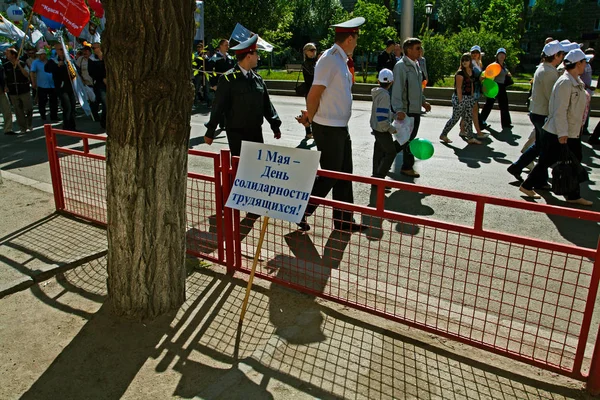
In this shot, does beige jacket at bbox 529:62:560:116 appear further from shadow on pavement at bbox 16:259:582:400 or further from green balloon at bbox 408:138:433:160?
shadow on pavement at bbox 16:259:582:400

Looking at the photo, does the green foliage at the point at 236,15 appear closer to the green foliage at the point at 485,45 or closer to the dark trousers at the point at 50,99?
the green foliage at the point at 485,45

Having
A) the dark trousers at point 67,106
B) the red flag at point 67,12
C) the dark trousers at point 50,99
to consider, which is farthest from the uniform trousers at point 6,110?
the red flag at point 67,12

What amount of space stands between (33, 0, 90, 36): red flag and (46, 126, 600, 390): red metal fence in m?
3.68

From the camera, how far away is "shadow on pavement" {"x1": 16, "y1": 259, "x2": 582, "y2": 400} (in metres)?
3.25

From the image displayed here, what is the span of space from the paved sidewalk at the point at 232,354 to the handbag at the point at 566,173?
3.61 metres

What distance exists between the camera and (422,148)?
7.43 meters

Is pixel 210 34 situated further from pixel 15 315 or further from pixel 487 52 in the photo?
pixel 15 315

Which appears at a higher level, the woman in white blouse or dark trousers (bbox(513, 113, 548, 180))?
the woman in white blouse

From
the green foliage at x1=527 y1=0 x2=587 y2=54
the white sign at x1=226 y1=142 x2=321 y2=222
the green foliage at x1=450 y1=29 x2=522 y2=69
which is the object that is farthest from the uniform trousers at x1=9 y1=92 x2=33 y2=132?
the green foliage at x1=527 y1=0 x2=587 y2=54

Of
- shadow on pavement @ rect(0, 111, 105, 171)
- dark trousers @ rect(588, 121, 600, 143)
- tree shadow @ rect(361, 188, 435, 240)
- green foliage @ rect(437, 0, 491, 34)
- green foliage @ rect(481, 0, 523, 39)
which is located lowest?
shadow on pavement @ rect(0, 111, 105, 171)

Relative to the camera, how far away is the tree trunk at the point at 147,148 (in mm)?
3502

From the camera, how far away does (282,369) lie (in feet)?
11.2

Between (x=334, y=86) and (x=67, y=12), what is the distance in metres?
6.25

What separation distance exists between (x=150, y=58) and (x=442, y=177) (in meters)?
5.74
